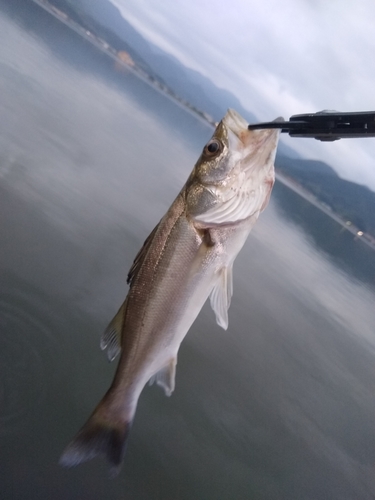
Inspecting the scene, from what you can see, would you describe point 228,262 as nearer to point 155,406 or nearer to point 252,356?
point 155,406

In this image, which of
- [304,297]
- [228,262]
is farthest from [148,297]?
[304,297]

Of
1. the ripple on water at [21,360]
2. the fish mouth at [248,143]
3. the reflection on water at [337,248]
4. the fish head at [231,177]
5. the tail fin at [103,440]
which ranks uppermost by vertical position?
the fish mouth at [248,143]

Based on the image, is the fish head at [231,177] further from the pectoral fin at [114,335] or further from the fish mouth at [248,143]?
the pectoral fin at [114,335]

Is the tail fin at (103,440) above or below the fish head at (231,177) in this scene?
below

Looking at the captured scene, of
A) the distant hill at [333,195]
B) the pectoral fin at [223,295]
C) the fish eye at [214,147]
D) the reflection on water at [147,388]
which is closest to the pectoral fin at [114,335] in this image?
the pectoral fin at [223,295]

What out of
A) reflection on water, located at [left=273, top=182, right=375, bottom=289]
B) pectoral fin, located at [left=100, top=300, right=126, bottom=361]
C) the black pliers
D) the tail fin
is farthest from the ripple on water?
reflection on water, located at [left=273, top=182, right=375, bottom=289]

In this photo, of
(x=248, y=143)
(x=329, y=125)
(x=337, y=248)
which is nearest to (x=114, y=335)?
(x=248, y=143)

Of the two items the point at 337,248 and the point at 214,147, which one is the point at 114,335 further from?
the point at 337,248
